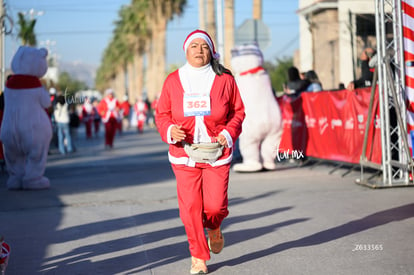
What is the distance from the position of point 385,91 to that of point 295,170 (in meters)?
3.78

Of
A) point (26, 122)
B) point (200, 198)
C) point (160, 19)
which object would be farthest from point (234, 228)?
point (160, 19)

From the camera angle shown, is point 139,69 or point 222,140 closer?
point 222,140

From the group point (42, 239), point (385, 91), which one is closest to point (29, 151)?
point (42, 239)

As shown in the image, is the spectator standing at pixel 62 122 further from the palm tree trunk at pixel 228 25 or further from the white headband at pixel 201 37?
the white headband at pixel 201 37

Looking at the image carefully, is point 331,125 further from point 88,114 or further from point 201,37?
point 88,114

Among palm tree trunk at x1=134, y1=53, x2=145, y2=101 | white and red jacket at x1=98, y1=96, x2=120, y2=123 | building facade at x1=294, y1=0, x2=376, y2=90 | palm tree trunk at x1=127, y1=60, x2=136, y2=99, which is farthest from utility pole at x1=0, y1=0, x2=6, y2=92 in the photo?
palm tree trunk at x1=127, y1=60, x2=136, y2=99

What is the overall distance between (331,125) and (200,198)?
737 cm

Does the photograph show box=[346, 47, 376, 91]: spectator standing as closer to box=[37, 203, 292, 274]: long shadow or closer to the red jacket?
box=[37, 203, 292, 274]: long shadow

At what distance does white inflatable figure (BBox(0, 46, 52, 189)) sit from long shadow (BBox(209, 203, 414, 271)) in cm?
557

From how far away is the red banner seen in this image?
1061 cm

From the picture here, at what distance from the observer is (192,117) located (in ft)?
17.4

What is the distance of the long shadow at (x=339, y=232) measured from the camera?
573 centimetres

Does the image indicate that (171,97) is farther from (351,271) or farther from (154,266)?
(351,271)

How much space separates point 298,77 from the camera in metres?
14.8
